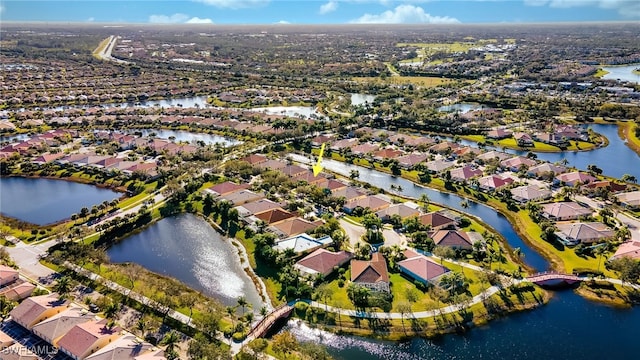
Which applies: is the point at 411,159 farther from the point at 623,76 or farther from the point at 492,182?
the point at 623,76

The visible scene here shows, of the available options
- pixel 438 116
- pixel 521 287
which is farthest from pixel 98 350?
pixel 438 116

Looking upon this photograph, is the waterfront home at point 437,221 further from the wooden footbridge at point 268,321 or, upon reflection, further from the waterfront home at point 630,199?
the waterfront home at point 630,199

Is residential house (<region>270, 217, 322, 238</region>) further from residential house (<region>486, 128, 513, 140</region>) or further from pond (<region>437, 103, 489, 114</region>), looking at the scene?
pond (<region>437, 103, 489, 114</region>)

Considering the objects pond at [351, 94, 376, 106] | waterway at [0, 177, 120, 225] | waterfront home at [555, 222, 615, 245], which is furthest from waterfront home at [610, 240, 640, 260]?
pond at [351, 94, 376, 106]

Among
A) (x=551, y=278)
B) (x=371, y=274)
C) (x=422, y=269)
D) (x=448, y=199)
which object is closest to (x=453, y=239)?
(x=422, y=269)

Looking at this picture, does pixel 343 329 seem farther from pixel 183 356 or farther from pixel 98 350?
pixel 98 350

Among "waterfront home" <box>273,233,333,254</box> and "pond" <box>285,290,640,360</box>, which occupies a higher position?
"waterfront home" <box>273,233,333,254</box>

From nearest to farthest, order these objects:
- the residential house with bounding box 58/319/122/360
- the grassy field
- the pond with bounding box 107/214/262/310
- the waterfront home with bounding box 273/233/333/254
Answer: the residential house with bounding box 58/319/122/360 < the pond with bounding box 107/214/262/310 < the waterfront home with bounding box 273/233/333/254 < the grassy field

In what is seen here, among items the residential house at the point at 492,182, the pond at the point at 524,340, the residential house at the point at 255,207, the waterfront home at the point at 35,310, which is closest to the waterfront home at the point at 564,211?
the residential house at the point at 492,182

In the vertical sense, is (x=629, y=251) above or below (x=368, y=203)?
below
